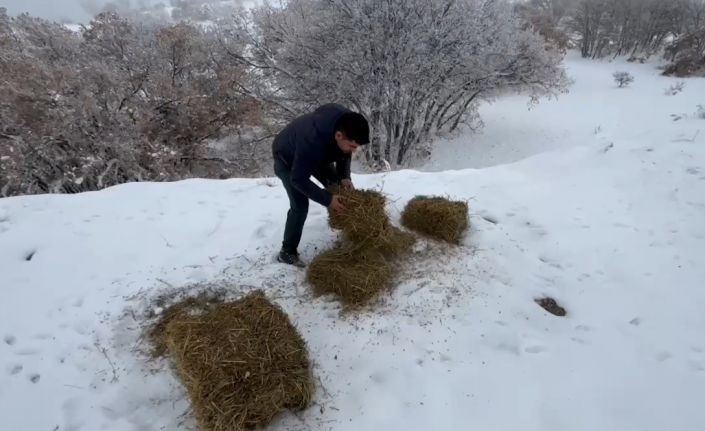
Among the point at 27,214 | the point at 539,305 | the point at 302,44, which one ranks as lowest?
the point at 27,214

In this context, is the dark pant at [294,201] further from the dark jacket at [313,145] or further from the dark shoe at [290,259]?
the dark jacket at [313,145]

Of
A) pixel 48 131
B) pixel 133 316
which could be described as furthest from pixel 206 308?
pixel 48 131

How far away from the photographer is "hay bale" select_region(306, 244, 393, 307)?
280cm

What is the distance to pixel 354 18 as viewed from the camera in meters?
9.38

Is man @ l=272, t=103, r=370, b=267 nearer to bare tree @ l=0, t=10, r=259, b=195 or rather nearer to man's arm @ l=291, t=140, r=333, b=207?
man's arm @ l=291, t=140, r=333, b=207

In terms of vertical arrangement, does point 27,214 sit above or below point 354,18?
below

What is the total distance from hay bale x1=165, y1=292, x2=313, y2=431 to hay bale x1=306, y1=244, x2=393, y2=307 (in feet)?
2.22

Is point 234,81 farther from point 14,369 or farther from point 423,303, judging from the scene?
point 423,303

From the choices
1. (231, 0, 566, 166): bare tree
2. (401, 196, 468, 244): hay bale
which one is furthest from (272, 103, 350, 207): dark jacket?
(231, 0, 566, 166): bare tree

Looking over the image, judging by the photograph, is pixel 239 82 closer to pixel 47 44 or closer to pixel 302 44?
pixel 302 44

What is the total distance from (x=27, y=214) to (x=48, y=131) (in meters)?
5.61

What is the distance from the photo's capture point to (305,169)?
2615 mm

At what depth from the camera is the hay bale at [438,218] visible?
3436 mm

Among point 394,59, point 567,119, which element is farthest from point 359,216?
point 567,119
